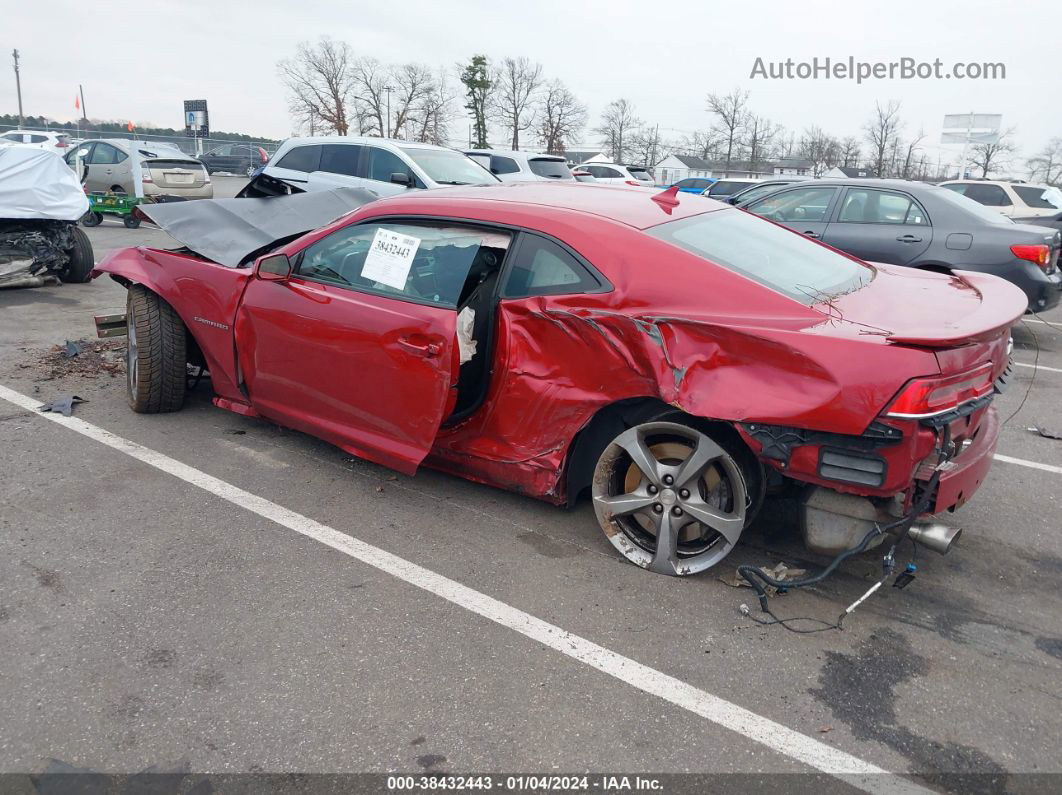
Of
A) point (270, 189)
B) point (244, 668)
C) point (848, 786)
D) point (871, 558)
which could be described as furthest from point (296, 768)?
point (270, 189)

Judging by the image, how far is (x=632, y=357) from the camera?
10.3ft

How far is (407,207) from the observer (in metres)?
3.87

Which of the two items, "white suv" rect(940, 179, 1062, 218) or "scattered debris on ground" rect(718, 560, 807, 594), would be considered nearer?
"scattered debris on ground" rect(718, 560, 807, 594)

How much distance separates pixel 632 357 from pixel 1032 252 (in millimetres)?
5747

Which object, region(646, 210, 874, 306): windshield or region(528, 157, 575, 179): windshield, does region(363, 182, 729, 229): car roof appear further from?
region(528, 157, 575, 179): windshield

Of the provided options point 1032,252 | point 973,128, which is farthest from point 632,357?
point 973,128

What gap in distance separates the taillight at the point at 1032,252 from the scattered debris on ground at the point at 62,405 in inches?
305

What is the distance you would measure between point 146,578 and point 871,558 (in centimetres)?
307

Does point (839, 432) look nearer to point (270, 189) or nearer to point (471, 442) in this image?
point (471, 442)

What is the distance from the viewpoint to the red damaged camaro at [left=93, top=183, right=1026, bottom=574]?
2766 mm

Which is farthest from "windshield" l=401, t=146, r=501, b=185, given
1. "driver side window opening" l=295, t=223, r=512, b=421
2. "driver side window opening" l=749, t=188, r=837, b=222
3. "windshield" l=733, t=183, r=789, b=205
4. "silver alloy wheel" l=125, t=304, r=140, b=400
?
"driver side window opening" l=295, t=223, r=512, b=421

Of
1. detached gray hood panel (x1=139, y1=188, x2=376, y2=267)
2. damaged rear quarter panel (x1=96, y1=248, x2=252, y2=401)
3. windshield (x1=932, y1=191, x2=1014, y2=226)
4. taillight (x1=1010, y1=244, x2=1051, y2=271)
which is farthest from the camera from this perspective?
windshield (x1=932, y1=191, x2=1014, y2=226)

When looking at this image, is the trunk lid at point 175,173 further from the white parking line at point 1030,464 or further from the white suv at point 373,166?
the white parking line at point 1030,464

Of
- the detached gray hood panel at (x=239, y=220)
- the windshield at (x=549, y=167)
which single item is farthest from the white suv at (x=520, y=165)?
the detached gray hood panel at (x=239, y=220)
